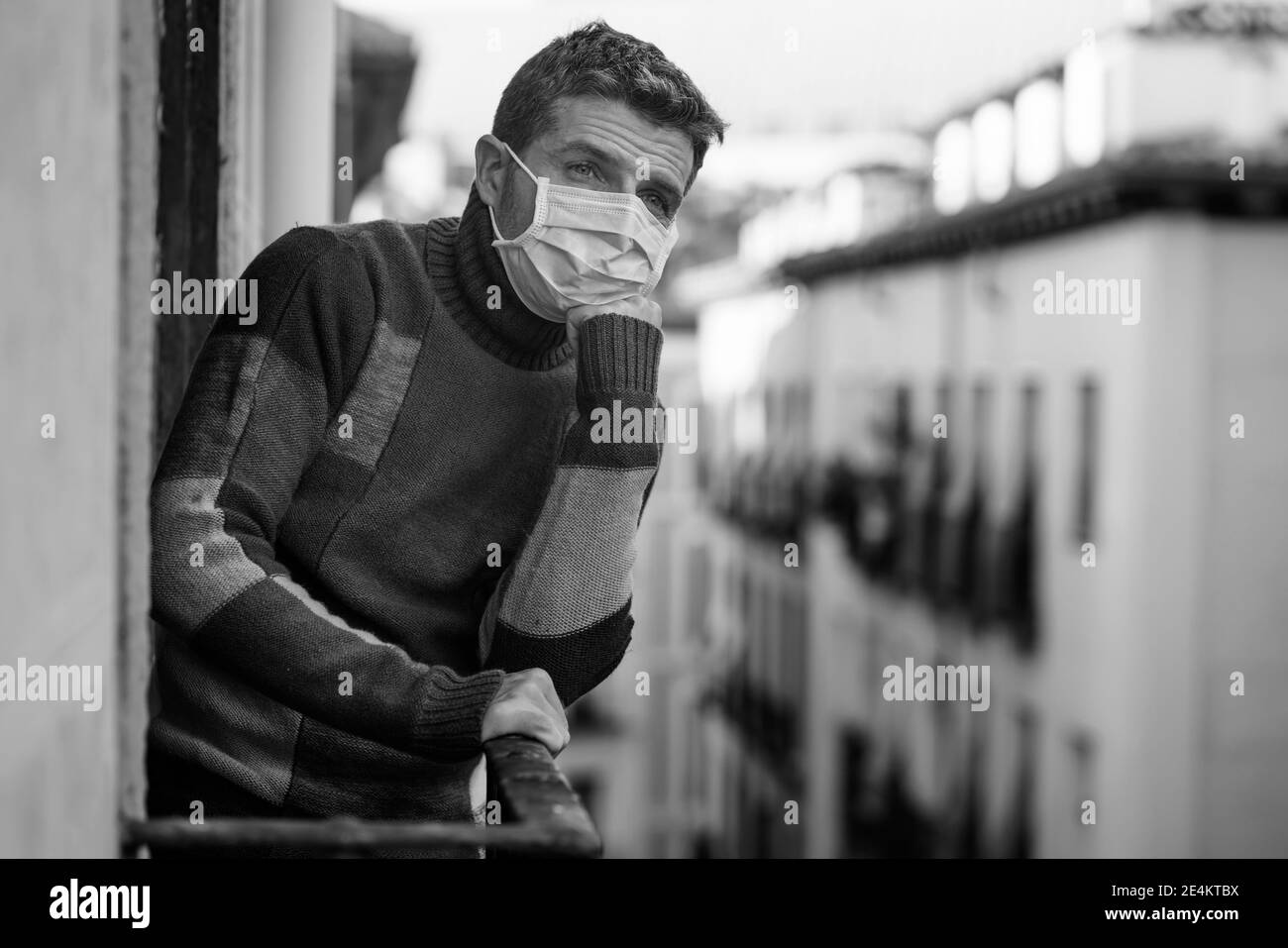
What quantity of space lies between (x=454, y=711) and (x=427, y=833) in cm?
37

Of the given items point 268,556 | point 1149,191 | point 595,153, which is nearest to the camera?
point 268,556

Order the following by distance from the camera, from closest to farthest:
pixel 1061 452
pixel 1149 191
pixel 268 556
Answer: pixel 268 556, pixel 1149 191, pixel 1061 452

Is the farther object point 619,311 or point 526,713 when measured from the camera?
point 619,311

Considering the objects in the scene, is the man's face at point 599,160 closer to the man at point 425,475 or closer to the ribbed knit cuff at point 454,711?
the man at point 425,475

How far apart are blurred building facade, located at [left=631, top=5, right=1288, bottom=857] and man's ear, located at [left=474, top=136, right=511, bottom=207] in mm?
5973

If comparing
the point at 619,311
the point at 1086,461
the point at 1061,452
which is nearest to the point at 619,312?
the point at 619,311

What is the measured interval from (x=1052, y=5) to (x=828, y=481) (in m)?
8.05

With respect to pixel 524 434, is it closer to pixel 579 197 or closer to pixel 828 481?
pixel 579 197

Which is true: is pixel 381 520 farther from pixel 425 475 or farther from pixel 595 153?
pixel 595 153

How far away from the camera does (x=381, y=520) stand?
5.76ft

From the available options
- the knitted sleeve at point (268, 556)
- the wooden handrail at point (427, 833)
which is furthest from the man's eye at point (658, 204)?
the wooden handrail at point (427, 833)

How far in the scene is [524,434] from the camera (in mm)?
1837
